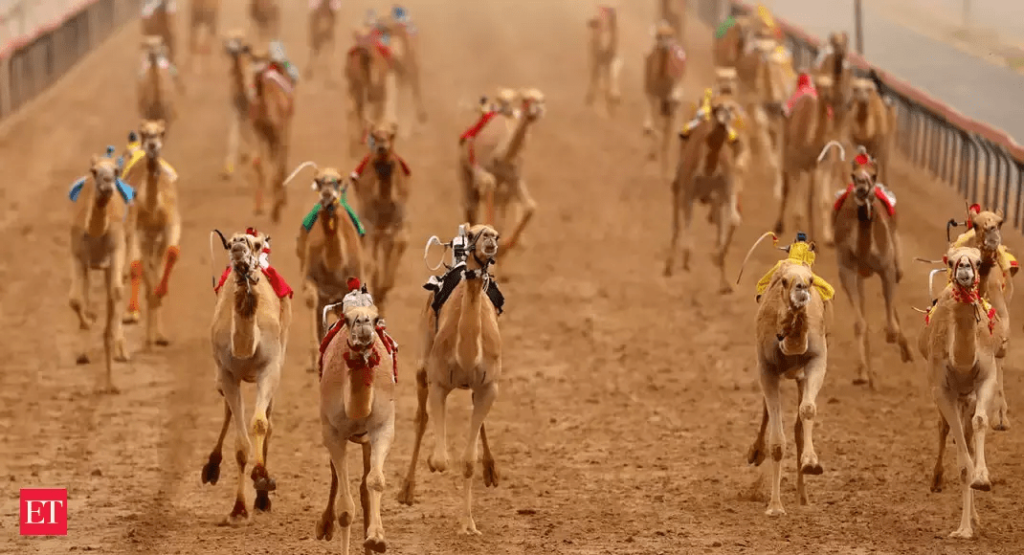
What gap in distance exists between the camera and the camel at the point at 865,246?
1789 cm

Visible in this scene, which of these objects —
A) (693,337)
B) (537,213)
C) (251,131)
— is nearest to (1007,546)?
(693,337)

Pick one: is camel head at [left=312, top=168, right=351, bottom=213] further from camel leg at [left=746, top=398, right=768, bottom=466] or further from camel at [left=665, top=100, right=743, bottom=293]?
camel at [left=665, top=100, right=743, bottom=293]

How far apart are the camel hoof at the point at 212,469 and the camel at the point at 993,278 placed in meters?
5.70

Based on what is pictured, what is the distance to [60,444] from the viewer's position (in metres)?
16.5

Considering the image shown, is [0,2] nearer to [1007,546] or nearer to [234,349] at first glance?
[234,349]

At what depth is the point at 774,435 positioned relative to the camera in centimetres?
1395

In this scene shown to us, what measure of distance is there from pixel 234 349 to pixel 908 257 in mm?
11120

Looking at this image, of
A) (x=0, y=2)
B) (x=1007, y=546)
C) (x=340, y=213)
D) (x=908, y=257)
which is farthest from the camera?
(x=0, y=2)

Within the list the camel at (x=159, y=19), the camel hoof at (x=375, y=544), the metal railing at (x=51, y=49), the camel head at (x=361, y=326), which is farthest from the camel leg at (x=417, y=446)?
the camel at (x=159, y=19)

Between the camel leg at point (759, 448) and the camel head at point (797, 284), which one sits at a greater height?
the camel head at point (797, 284)

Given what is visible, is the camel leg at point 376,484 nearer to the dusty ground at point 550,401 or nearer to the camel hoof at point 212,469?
the dusty ground at point 550,401

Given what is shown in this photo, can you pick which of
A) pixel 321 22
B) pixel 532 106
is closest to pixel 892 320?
pixel 532 106

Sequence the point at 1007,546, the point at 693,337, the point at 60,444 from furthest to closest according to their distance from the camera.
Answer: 1. the point at 693,337
2. the point at 60,444
3. the point at 1007,546

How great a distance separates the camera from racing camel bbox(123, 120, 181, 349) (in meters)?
19.5
